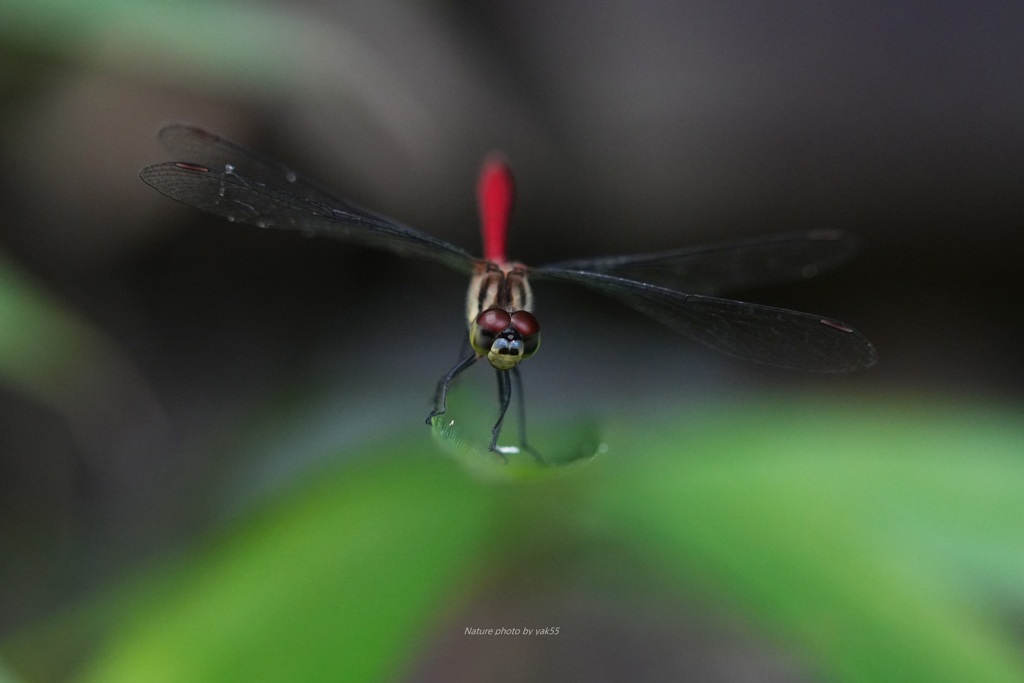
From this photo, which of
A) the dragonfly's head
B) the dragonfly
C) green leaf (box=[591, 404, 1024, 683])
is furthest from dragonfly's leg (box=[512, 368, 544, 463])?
green leaf (box=[591, 404, 1024, 683])

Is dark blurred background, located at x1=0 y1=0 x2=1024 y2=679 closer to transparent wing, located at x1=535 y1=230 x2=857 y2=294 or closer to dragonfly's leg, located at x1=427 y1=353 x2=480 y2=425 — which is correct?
dragonfly's leg, located at x1=427 y1=353 x2=480 y2=425

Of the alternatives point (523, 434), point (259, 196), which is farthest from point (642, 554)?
point (259, 196)

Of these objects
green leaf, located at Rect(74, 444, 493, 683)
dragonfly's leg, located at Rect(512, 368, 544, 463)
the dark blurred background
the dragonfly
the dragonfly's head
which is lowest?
green leaf, located at Rect(74, 444, 493, 683)

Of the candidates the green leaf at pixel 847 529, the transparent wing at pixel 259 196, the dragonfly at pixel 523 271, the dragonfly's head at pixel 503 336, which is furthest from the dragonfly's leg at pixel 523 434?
the transparent wing at pixel 259 196

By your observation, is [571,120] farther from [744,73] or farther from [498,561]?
[498,561]

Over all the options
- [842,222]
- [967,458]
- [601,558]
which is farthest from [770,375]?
[601,558]

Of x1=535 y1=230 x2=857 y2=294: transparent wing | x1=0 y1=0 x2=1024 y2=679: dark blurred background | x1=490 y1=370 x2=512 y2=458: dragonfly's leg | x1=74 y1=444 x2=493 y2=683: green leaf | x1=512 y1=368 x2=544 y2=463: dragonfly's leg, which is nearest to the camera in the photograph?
x1=74 y1=444 x2=493 y2=683: green leaf

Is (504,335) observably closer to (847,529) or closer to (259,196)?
(259,196)
